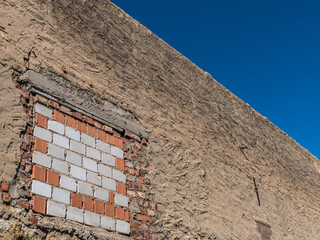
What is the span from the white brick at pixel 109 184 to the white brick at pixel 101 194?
61 millimetres

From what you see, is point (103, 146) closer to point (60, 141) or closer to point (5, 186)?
point (60, 141)

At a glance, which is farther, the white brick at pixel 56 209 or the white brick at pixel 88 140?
the white brick at pixel 88 140

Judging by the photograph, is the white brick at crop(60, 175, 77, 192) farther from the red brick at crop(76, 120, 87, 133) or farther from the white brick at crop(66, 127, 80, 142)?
the red brick at crop(76, 120, 87, 133)

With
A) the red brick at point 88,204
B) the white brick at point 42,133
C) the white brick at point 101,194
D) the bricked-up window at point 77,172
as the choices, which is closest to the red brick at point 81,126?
the bricked-up window at point 77,172

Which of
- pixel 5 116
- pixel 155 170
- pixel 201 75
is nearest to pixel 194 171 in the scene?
pixel 155 170

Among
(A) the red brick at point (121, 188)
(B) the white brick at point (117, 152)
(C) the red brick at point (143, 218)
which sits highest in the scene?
(B) the white brick at point (117, 152)

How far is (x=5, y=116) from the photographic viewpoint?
3123mm

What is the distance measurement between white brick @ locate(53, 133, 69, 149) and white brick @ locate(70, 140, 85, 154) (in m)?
0.06

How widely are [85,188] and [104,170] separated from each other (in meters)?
0.34

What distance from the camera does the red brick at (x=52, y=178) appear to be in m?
3.19

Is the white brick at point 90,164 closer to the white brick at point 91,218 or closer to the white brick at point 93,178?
the white brick at point 93,178

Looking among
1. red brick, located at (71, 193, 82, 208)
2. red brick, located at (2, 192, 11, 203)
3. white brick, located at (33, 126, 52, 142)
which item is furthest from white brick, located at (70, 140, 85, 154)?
red brick, located at (2, 192, 11, 203)

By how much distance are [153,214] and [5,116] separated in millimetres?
1760

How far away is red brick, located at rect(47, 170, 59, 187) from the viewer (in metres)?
3.19
